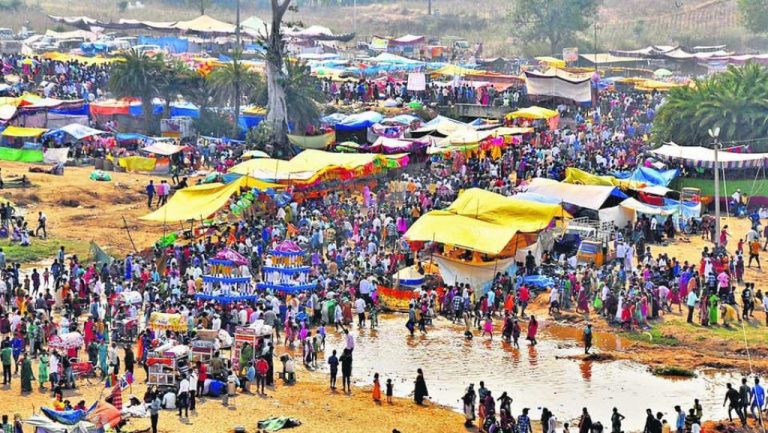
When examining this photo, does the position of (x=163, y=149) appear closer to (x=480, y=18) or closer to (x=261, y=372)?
(x=261, y=372)

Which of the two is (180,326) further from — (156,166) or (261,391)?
(156,166)

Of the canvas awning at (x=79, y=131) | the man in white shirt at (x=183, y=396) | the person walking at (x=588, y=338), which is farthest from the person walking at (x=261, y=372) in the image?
the canvas awning at (x=79, y=131)

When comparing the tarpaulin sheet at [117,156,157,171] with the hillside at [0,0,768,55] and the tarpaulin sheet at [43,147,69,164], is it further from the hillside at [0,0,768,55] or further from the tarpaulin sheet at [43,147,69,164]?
the hillside at [0,0,768,55]

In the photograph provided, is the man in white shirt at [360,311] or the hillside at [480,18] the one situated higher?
the hillside at [480,18]

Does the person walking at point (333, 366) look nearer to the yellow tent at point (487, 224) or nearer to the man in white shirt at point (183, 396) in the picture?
the man in white shirt at point (183, 396)

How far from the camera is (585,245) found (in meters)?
32.4

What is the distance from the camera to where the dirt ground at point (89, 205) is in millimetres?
37469

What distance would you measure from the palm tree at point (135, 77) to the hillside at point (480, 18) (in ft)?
121

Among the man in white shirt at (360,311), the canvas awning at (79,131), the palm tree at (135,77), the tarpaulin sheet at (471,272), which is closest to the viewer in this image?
the man in white shirt at (360,311)

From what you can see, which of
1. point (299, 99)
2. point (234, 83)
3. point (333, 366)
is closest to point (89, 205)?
point (299, 99)

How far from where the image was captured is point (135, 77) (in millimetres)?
52375

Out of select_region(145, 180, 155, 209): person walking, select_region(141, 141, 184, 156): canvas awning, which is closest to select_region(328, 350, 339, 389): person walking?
select_region(145, 180, 155, 209): person walking

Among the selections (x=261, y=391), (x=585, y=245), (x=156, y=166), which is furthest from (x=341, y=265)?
(x=156, y=166)

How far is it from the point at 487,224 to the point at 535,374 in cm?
651
